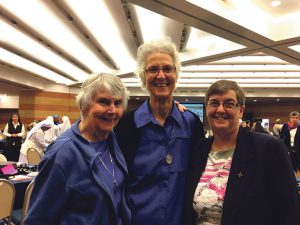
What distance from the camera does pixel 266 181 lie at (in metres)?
1.55

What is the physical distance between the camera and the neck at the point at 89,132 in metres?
1.53

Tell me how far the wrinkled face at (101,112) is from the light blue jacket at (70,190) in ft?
0.43

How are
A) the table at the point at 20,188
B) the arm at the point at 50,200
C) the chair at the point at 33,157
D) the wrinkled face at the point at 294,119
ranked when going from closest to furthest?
the arm at the point at 50,200 → the table at the point at 20,188 → the chair at the point at 33,157 → the wrinkled face at the point at 294,119

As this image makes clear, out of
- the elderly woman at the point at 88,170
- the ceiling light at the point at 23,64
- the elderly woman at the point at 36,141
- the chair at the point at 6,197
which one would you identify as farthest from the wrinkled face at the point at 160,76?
the ceiling light at the point at 23,64

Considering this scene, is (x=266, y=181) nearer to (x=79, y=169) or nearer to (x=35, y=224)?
(x=79, y=169)

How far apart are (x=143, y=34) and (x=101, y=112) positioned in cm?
673

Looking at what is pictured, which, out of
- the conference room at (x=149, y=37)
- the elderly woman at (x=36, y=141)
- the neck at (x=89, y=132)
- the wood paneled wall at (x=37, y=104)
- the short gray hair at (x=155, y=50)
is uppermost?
the conference room at (x=149, y=37)

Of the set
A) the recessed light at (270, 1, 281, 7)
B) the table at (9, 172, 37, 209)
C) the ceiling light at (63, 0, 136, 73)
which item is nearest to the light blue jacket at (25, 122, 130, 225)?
the table at (9, 172, 37, 209)

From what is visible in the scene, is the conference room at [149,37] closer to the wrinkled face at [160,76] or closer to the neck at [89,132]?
the wrinkled face at [160,76]

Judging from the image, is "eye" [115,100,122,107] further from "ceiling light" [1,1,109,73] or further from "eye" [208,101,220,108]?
"ceiling light" [1,1,109,73]

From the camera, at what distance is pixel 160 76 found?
1.76m

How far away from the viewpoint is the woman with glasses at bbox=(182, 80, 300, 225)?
59.6 inches

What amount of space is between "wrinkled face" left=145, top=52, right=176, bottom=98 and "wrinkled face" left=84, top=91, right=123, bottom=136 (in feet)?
1.05

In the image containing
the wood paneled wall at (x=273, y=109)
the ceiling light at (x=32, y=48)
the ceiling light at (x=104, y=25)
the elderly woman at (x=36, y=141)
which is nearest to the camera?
the ceiling light at (x=104, y=25)
